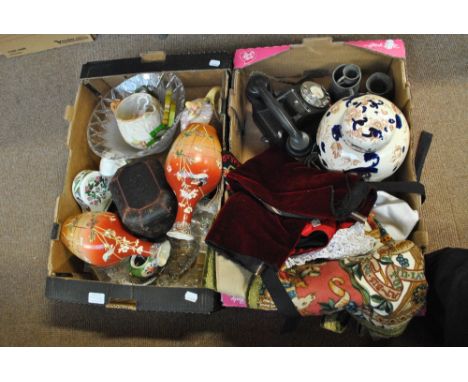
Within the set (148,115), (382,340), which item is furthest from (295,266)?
(148,115)

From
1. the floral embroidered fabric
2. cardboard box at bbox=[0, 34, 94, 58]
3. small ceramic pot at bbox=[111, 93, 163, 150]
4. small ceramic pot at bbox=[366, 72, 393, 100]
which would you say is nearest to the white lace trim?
the floral embroidered fabric

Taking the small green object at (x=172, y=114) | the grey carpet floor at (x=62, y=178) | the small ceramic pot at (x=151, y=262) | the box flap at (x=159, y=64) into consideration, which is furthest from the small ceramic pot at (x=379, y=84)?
the small ceramic pot at (x=151, y=262)

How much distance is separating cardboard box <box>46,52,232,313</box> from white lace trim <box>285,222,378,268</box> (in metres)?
0.24

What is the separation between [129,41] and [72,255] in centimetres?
76

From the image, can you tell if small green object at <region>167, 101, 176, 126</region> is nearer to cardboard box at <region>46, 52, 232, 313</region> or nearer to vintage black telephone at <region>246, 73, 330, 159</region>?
cardboard box at <region>46, 52, 232, 313</region>

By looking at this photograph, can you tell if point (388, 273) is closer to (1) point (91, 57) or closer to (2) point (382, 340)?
(2) point (382, 340)

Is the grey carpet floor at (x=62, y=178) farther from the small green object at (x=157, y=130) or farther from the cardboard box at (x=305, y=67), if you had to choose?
the small green object at (x=157, y=130)

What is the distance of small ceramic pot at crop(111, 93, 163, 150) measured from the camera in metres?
0.89

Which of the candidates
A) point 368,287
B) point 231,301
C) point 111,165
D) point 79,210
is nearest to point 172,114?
point 111,165

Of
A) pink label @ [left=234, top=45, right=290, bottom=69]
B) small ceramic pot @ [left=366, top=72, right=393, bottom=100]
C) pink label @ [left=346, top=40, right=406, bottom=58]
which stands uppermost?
pink label @ [left=346, top=40, right=406, bottom=58]

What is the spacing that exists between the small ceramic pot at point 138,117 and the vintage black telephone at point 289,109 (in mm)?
237

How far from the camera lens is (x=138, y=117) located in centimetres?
90

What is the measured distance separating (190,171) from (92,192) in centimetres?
29

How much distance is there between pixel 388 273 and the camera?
0.72m
